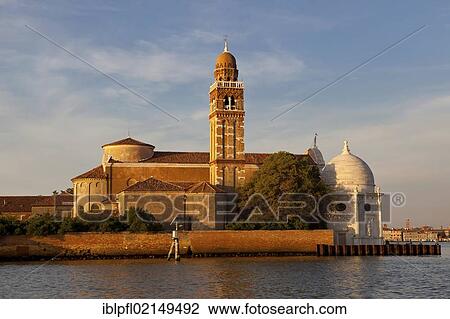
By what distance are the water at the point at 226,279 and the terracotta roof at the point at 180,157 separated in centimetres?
1975

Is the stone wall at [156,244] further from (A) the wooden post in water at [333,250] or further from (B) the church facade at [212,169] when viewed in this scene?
(B) the church facade at [212,169]

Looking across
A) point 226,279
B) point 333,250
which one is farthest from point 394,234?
point 226,279

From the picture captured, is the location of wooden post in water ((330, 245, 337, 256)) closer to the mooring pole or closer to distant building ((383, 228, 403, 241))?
the mooring pole

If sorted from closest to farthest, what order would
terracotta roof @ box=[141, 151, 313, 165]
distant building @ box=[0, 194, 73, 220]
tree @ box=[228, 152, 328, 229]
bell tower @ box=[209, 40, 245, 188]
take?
tree @ box=[228, 152, 328, 229] → bell tower @ box=[209, 40, 245, 188] → terracotta roof @ box=[141, 151, 313, 165] → distant building @ box=[0, 194, 73, 220]

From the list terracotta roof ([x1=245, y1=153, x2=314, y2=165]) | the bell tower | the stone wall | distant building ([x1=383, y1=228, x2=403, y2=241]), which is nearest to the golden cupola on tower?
the bell tower

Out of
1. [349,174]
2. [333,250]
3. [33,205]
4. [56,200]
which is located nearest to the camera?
[333,250]

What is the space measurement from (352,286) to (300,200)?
85.7 feet

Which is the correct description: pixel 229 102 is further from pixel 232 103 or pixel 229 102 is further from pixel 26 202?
pixel 26 202

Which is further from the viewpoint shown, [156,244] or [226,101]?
[226,101]

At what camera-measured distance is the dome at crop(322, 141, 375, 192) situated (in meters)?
62.8

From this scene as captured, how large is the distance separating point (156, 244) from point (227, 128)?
51.3 ft

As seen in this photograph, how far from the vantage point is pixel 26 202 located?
249 feet

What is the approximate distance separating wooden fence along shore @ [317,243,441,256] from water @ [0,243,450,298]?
8.06 m

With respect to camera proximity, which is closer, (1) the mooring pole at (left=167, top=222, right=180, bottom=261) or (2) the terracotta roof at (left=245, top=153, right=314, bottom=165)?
(1) the mooring pole at (left=167, top=222, right=180, bottom=261)
